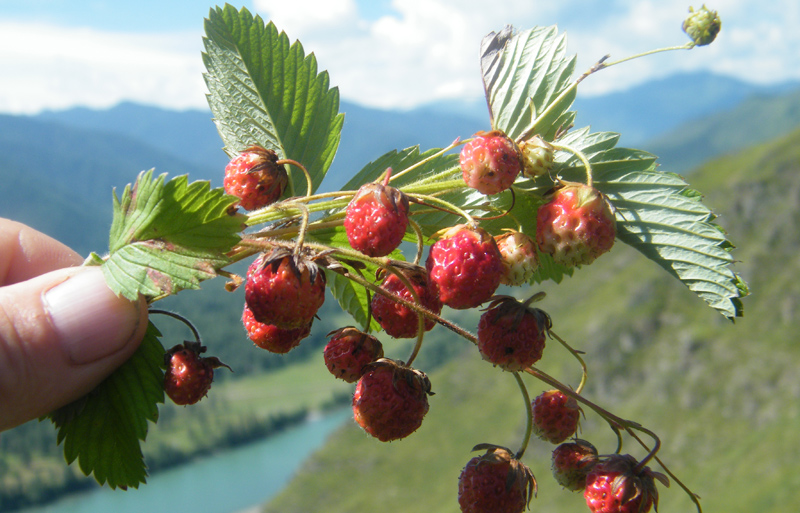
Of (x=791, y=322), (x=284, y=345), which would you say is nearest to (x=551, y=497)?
(x=791, y=322)

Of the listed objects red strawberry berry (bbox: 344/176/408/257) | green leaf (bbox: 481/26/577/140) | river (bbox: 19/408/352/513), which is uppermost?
green leaf (bbox: 481/26/577/140)

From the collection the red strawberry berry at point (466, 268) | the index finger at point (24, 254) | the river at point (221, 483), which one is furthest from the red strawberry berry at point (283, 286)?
the river at point (221, 483)

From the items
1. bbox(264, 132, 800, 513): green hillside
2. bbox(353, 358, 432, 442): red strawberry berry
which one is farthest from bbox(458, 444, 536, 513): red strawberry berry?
bbox(264, 132, 800, 513): green hillside

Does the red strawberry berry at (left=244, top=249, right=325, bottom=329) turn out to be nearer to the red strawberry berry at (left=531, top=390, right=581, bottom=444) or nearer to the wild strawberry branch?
Result: the wild strawberry branch

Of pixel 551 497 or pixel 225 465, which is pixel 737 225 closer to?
pixel 551 497

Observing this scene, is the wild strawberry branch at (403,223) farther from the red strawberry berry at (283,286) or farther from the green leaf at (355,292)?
the green leaf at (355,292)

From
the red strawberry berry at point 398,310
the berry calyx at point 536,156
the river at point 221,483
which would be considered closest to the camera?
the berry calyx at point 536,156
